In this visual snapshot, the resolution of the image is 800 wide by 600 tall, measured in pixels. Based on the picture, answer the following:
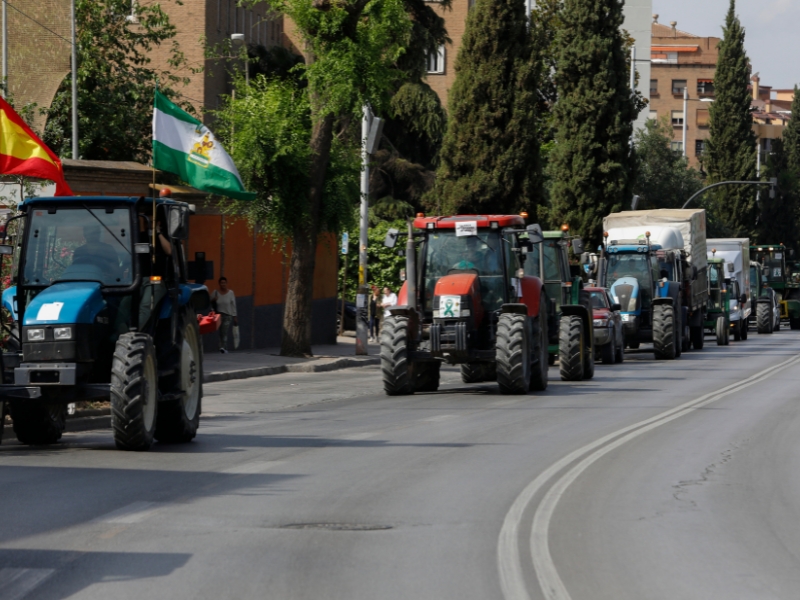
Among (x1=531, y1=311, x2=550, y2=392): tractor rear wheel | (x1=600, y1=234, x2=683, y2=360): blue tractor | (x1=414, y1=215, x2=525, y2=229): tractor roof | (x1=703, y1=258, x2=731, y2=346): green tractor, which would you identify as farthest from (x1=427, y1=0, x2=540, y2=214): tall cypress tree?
(x1=414, y1=215, x2=525, y2=229): tractor roof

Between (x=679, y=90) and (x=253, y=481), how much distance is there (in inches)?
4736

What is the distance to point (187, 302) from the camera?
45.7ft

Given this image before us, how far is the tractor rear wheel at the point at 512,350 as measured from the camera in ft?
65.8

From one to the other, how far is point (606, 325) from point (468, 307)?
425 inches

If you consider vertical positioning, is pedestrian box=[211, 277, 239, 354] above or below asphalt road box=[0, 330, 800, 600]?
above

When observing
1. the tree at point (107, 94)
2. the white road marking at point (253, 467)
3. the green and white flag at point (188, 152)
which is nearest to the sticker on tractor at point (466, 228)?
the green and white flag at point (188, 152)

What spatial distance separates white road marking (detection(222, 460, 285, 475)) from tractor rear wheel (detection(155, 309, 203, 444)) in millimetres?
1550

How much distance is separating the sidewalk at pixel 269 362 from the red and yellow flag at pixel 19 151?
704 cm

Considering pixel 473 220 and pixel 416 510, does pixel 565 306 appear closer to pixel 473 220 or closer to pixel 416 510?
pixel 473 220

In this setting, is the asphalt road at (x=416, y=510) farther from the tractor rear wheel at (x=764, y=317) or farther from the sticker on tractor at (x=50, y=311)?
the tractor rear wheel at (x=764, y=317)

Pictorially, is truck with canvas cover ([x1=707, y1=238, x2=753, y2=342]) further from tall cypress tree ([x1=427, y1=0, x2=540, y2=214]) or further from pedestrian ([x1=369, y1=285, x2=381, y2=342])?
pedestrian ([x1=369, y1=285, x2=381, y2=342])

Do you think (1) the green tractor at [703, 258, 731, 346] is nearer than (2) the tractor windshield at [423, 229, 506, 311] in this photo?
No

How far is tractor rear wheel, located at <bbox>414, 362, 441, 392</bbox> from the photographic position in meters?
22.2

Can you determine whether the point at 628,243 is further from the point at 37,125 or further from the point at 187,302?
the point at 187,302
